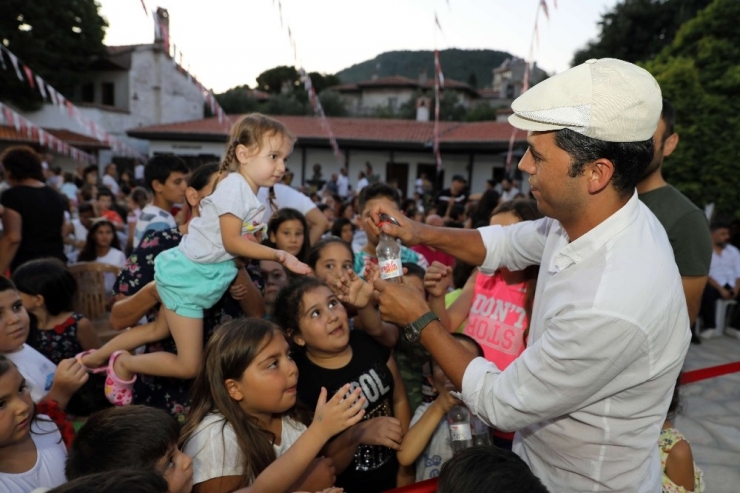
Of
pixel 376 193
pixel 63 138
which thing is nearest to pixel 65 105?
pixel 63 138

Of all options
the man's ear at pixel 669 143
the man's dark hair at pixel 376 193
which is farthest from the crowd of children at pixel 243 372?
the man's ear at pixel 669 143

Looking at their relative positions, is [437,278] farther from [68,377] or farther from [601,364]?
[68,377]

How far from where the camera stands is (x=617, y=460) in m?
1.70

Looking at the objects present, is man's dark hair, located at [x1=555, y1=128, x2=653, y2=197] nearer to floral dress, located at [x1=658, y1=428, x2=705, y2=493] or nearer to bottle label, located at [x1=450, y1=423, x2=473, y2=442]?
bottle label, located at [x1=450, y1=423, x2=473, y2=442]

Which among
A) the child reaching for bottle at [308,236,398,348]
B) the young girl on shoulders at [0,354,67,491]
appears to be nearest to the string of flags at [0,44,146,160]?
the child reaching for bottle at [308,236,398,348]

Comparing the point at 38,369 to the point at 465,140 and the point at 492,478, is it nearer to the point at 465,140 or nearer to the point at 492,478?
the point at 492,478

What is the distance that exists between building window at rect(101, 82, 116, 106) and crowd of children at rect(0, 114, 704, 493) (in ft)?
112

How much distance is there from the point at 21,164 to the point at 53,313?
2069 mm

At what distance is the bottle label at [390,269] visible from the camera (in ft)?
7.39

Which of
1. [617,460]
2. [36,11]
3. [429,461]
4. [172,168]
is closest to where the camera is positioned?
[617,460]

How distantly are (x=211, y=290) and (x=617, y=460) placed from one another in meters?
1.97

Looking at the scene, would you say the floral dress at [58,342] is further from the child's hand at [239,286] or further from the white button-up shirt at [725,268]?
the white button-up shirt at [725,268]

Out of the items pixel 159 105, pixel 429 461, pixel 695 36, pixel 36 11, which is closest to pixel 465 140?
pixel 695 36

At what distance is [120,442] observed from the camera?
177 cm
